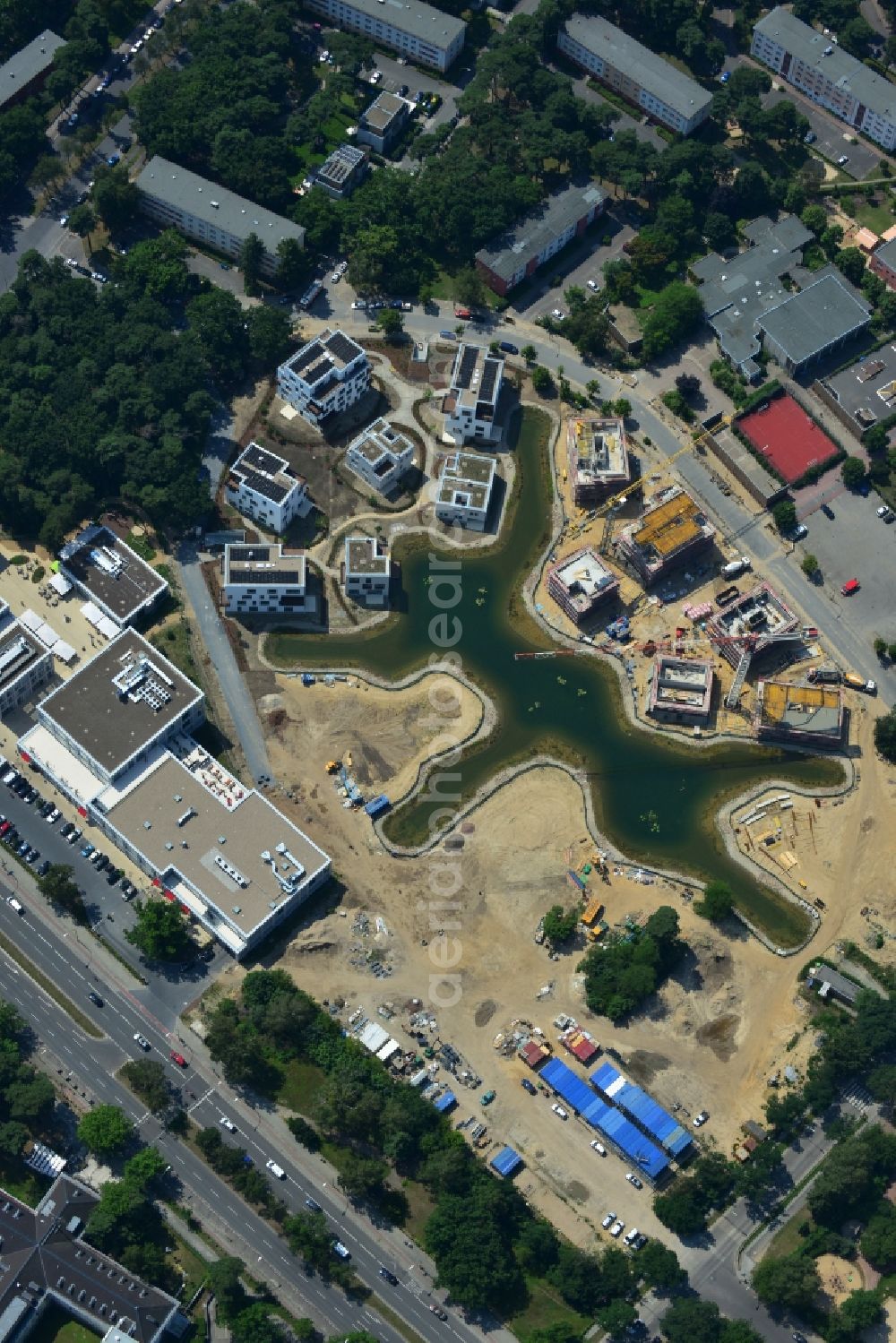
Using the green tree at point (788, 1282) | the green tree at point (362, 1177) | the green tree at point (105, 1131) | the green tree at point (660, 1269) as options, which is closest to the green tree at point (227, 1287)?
the green tree at point (362, 1177)

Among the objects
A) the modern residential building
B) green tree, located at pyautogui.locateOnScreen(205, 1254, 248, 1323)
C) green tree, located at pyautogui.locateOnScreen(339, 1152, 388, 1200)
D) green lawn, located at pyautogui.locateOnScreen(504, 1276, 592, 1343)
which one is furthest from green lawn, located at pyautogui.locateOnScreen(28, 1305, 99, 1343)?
green lawn, located at pyautogui.locateOnScreen(504, 1276, 592, 1343)

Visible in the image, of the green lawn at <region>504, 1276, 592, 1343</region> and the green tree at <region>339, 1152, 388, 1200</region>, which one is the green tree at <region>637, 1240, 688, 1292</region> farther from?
the green tree at <region>339, 1152, 388, 1200</region>

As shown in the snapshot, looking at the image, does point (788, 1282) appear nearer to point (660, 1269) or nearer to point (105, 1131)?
point (660, 1269)

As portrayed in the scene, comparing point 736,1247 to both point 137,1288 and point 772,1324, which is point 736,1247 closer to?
point 772,1324

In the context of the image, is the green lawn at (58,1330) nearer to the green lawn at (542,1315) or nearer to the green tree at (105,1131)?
the green tree at (105,1131)

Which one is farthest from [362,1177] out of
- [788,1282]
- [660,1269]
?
[788,1282]

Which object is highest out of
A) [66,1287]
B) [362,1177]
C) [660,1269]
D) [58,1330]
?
[660,1269]

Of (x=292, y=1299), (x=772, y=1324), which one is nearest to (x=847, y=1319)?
(x=772, y=1324)

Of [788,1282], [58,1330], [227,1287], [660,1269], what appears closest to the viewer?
[227,1287]
